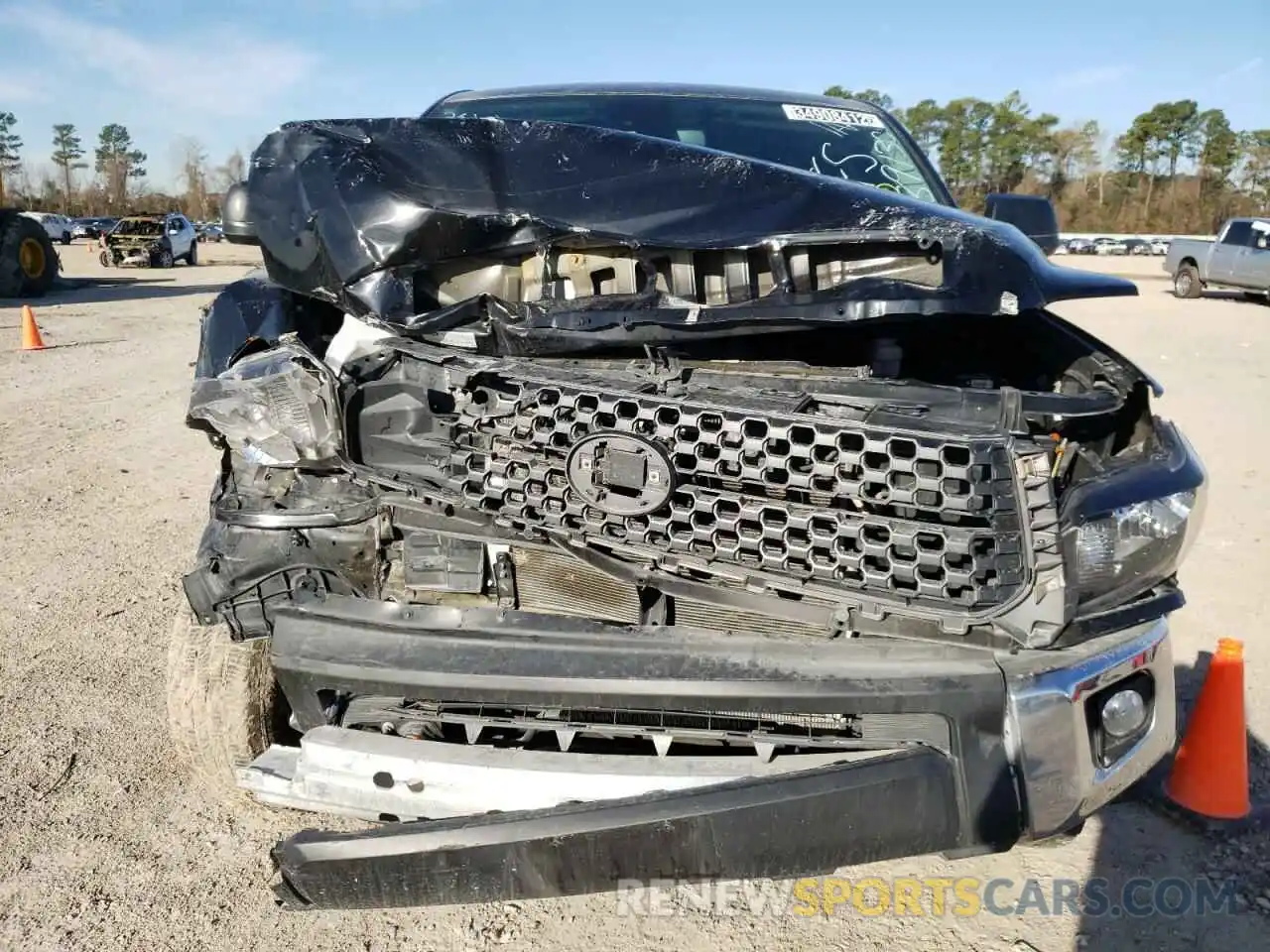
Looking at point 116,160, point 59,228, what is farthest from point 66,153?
point 59,228

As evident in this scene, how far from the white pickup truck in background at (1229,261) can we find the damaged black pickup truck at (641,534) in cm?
2011

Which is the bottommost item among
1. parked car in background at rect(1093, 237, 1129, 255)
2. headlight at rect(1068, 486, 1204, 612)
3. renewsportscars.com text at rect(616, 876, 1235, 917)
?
renewsportscars.com text at rect(616, 876, 1235, 917)

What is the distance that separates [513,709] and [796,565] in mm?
660

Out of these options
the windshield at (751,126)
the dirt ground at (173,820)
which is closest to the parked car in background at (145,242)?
the dirt ground at (173,820)

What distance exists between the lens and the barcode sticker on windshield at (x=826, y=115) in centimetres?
377

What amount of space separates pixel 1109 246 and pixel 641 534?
162 ft

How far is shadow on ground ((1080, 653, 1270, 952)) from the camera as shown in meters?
2.19

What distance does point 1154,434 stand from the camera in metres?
2.24

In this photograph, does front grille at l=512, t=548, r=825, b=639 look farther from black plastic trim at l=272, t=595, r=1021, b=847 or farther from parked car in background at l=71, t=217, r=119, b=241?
parked car in background at l=71, t=217, r=119, b=241

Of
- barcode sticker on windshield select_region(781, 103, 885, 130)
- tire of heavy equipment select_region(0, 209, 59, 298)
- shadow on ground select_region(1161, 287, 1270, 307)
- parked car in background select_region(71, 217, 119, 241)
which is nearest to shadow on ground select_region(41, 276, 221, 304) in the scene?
tire of heavy equipment select_region(0, 209, 59, 298)

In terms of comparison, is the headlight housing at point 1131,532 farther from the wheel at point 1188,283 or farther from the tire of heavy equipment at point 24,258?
the wheel at point 1188,283

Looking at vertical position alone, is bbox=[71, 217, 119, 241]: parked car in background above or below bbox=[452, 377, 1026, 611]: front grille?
above

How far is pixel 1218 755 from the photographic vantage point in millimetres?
2654

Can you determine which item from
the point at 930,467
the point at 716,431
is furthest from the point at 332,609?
the point at 930,467
